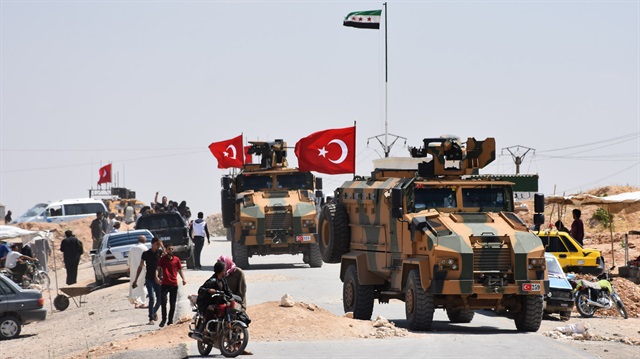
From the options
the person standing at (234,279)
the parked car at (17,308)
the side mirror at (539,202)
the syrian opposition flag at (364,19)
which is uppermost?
the syrian opposition flag at (364,19)

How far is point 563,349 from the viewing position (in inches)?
718

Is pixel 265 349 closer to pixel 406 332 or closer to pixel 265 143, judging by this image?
pixel 406 332

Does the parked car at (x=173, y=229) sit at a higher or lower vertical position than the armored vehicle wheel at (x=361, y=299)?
higher

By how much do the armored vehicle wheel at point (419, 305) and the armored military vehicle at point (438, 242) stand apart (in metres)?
0.02

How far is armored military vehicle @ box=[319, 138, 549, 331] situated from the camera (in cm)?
2053

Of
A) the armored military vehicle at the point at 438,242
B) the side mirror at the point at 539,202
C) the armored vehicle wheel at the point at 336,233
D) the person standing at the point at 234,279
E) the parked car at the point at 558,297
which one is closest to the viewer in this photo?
the person standing at the point at 234,279

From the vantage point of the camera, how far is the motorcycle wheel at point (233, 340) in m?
17.3

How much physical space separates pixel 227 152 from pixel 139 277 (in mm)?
20958

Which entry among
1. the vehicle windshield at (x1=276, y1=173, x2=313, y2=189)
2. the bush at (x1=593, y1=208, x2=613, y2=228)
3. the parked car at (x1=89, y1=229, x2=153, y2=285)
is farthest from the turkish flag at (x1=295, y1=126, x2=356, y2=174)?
the bush at (x1=593, y1=208, x2=613, y2=228)

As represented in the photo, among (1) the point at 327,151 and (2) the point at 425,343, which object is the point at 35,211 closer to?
(1) the point at 327,151

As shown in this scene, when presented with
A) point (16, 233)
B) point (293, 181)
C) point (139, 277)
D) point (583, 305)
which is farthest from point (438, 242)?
point (16, 233)

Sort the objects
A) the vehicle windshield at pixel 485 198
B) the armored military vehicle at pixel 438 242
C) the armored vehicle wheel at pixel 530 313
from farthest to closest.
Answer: the vehicle windshield at pixel 485 198 < the armored vehicle wheel at pixel 530 313 < the armored military vehicle at pixel 438 242

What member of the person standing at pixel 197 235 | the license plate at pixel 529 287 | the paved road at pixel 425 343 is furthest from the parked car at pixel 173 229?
the license plate at pixel 529 287

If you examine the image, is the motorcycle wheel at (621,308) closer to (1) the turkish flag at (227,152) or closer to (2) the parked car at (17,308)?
(2) the parked car at (17,308)
